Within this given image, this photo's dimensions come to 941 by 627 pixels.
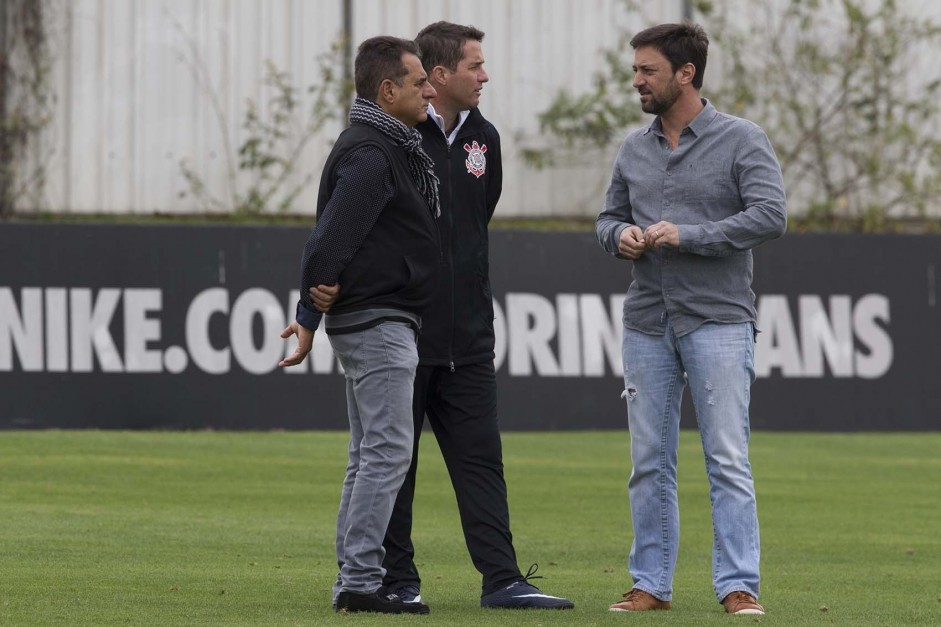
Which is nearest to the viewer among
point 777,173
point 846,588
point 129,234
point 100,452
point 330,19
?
point 777,173

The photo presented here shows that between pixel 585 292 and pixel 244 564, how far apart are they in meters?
7.89

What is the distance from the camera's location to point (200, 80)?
19703mm

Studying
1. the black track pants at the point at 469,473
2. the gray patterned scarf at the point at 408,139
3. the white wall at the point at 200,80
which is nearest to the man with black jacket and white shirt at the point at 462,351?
the black track pants at the point at 469,473

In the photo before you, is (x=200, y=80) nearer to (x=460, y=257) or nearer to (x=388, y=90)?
(x=460, y=257)

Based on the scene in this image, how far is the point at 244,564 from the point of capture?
282 inches

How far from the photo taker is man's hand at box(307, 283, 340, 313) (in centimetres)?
563

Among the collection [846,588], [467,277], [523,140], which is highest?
[523,140]

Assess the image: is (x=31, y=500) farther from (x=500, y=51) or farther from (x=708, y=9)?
(x=708, y=9)

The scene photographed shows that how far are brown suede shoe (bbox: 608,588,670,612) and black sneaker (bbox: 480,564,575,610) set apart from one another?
0.58ft

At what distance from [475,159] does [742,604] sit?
1924 millimetres

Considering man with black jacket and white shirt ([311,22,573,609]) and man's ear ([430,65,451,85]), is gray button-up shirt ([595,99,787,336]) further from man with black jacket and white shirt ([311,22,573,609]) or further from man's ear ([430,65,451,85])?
man's ear ([430,65,451,85])

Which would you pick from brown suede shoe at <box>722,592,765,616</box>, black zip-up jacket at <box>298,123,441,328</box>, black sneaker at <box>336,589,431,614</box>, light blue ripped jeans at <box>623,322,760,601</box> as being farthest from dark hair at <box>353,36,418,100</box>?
brown suede shoe at <box>722,592,765,616</box>

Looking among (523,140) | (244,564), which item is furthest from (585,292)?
(244,564)

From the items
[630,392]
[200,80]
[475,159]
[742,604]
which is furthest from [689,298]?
[200,80]
